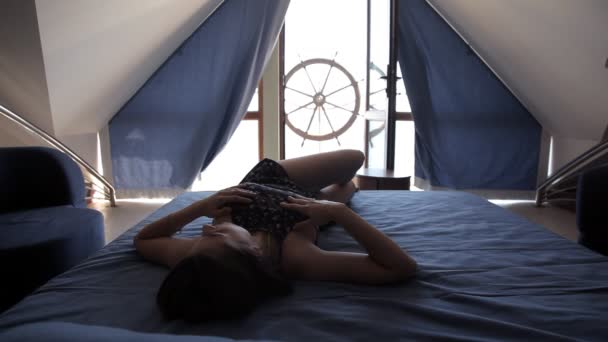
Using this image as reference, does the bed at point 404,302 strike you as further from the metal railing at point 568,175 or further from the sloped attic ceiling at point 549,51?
the metal railing at point 568,175

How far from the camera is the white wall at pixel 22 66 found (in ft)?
6.22

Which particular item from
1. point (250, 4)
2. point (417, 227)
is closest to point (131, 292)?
point (417, 227)

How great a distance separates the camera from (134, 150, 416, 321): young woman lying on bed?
809 millimetres

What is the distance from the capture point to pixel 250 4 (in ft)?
11.3

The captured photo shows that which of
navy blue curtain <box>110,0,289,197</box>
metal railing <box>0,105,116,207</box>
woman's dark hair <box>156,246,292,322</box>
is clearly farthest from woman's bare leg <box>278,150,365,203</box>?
navy blue curtain <box>110,0,289,197</box>

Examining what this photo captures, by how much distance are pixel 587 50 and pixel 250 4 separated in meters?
2.64

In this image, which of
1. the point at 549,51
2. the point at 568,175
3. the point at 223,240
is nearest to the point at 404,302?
the point at 223,240

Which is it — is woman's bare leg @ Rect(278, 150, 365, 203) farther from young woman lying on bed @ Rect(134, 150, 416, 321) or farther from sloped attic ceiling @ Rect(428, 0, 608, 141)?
sloped attic ceiling @ Rect(428, 0, 608, 141)

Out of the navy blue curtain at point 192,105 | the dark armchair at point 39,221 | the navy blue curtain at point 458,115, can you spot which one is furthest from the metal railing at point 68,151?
Answer: the navy blue curtain at point 458,115

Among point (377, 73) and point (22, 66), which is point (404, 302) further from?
point (377, 73)

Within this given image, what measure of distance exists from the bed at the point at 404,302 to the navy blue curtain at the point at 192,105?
7.86 ft

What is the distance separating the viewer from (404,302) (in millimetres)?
905

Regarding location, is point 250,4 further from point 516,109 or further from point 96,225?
point 516,109

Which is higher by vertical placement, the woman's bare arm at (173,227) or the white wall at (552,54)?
the white wall at (552,54)
